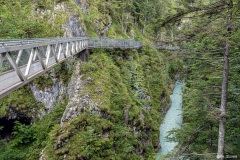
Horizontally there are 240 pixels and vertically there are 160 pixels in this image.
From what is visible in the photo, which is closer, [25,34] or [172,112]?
[25,34]

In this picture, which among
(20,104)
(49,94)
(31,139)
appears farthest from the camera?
(49,94)

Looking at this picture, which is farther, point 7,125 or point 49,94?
point 49,94

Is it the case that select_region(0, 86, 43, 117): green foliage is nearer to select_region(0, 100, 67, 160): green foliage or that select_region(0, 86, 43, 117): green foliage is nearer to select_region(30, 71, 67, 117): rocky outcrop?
select_region(30, 71, 67, 117): rocky outcrop

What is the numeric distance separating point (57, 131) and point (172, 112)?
53.9 feet

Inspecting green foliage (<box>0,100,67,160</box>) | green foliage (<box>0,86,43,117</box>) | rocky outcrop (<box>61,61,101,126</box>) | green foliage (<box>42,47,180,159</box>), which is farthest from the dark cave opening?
green foliage (<box>42,47,180,159</box>)

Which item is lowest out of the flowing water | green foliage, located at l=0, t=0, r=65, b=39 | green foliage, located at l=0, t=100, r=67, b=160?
the flowing water

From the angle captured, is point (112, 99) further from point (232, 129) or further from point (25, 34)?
point (25, 34)

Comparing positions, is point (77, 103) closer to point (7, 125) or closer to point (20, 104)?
point (20, 104)

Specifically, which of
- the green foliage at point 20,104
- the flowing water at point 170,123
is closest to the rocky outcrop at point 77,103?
the green foliage at point 20,104

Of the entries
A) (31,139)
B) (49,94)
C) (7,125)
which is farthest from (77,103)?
(7,125)

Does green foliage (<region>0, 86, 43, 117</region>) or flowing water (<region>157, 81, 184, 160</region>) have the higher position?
green foliage (<region>0, 86, 43, 117</region>)

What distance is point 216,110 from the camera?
6.98m

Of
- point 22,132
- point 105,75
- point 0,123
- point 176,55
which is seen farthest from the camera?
point 105,75

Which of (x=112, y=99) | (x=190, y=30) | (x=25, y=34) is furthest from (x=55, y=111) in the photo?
(x=190, y=30)
